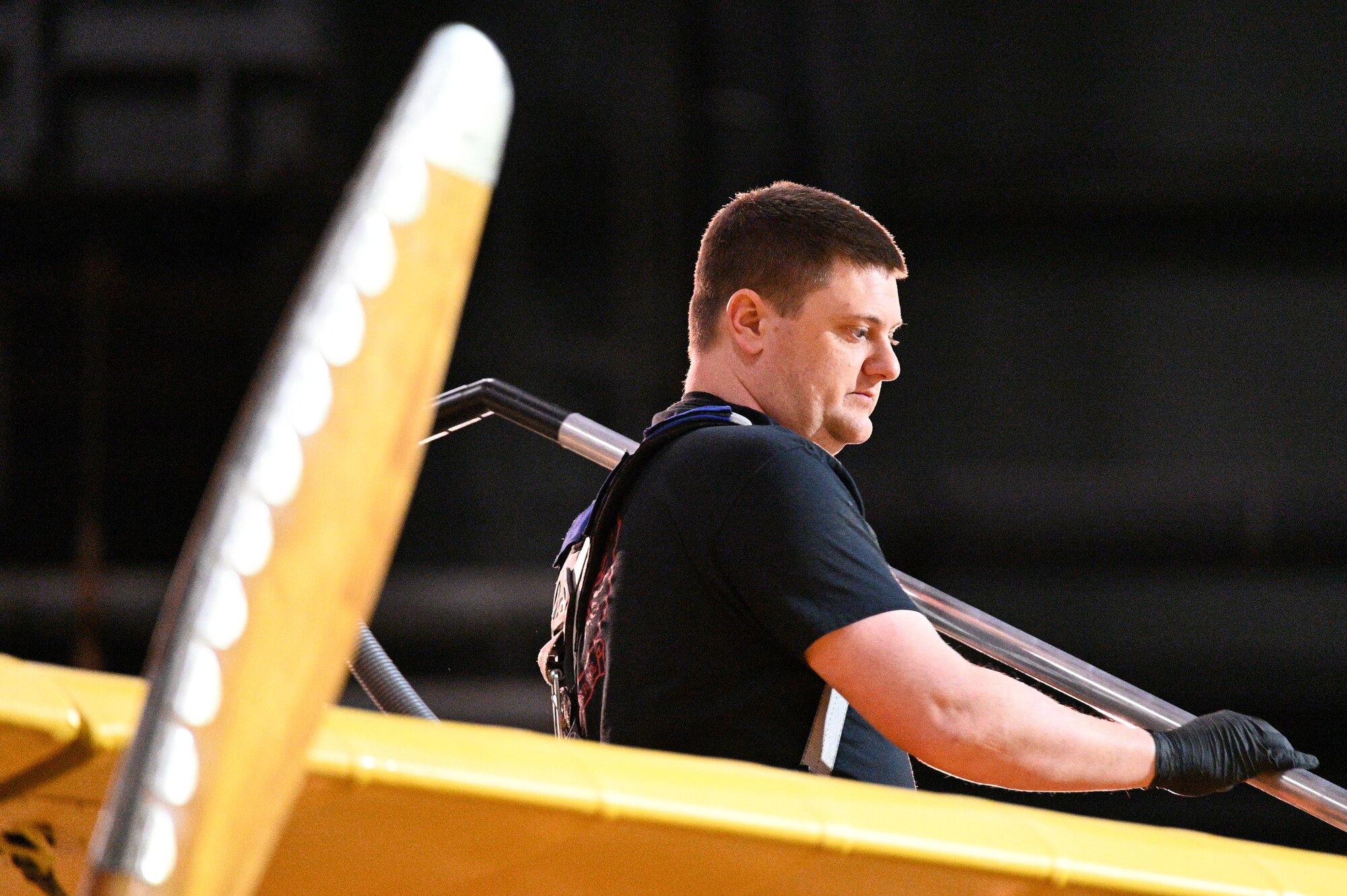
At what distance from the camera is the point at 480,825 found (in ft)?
2.04

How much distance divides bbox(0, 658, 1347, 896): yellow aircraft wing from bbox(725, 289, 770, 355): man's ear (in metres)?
0.77

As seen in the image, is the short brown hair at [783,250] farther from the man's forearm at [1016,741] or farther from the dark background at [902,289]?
the dark background at [902,289]

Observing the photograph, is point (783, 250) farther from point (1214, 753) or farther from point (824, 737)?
point (1214, 753)

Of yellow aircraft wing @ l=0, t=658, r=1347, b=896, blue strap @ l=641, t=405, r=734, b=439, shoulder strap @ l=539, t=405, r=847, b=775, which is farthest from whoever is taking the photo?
blue strap @ l=641, t=405, r=734, b=439

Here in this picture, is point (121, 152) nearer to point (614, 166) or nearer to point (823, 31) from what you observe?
point (614, 166)

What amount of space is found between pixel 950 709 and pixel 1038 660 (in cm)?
46

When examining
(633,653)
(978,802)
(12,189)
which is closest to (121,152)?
(12,189)

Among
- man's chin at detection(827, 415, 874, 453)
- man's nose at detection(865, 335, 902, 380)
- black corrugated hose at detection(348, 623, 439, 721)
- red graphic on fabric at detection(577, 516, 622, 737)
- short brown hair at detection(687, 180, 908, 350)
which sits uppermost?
short brown hair at detection(687, 180, 908, 350)

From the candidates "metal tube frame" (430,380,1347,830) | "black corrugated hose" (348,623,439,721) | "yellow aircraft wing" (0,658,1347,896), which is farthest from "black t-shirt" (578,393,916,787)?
"black corrugated hose" (348,623,439,721)

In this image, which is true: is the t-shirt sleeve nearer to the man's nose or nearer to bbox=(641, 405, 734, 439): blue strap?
bbox=(641, 405, 734, 439): blue strap

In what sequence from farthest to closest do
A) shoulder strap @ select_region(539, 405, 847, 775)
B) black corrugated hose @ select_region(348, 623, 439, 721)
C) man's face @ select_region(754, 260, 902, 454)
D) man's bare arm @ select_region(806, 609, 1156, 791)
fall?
black corrugated hose @ select_region(348, 623, 439, 721), man's face @ select_region(754, 260, 902, 454), shoulder strap @ select_region(539, 405, 847, 775), man's bare arm @ select_region(806, 609, 1156, 791)

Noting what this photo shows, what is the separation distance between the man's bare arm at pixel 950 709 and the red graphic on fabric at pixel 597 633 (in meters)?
0.26

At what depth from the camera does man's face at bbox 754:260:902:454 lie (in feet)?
4.75

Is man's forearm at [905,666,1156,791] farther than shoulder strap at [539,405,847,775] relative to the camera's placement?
No
